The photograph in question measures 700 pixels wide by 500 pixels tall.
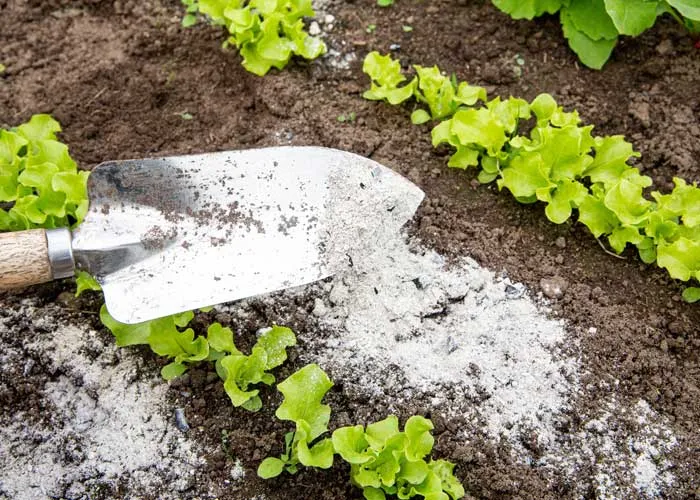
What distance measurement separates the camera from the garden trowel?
2.15 meters

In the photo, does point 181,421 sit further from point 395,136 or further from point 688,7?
point 688,7

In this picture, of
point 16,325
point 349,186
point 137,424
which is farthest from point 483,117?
point 16,325

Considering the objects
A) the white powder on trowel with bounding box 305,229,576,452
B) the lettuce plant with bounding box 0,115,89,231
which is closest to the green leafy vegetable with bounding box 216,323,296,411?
the white powder on trowel with bounding box 305,229,576,452

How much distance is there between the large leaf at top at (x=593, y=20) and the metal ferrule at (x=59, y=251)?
2095 millimetres

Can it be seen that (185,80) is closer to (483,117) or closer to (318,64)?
(318,64)

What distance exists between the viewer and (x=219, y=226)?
7.52 feet

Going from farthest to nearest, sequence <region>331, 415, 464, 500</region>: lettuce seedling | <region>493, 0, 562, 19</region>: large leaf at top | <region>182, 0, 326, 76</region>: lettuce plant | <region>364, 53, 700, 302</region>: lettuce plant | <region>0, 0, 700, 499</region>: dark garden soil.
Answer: <region>493, 0, 562, 19</region>: large leaf at top < <region>182, 0, 326, 76</region>: lettuce plant < <region>364, 53, 700, 302</region>: lettuce plant < <region>0, 0, 700, 499</region>: dark garden soil < <region>331, 415, 464, 500</region>: lettuce seedling

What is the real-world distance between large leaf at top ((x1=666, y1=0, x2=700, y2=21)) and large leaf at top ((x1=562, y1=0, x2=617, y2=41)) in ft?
1.01

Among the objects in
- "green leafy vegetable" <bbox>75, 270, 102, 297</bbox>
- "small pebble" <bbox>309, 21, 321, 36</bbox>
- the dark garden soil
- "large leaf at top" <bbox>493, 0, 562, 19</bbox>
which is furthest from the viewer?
"small pebble" <bbox>309, 21, 321, 36</bbox>

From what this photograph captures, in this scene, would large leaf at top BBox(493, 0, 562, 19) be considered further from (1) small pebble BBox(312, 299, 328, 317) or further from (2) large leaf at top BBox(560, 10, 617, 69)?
(1) small pebble BBox(312, 299, 328, 317)

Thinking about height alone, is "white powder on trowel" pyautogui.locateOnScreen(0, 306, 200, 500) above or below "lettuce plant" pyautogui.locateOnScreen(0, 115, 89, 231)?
below

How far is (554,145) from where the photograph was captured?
2609mm

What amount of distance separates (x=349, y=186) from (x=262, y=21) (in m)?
1.12

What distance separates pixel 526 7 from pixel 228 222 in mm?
1590
